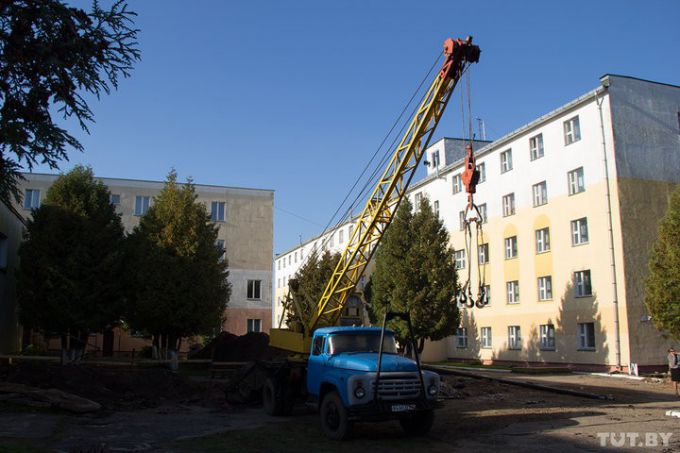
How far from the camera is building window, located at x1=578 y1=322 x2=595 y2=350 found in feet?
104

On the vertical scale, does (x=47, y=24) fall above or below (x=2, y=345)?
above

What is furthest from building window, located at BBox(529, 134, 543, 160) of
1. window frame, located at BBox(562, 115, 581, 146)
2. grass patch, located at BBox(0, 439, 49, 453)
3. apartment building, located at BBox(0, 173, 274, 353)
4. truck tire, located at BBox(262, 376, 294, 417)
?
grass patch, located at BBox(0, 439, 49, 453)

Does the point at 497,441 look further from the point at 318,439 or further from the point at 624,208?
the point at 624,208

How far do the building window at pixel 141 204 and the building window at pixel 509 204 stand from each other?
1041 inches

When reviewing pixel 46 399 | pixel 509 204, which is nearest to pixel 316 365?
pixel 46 399

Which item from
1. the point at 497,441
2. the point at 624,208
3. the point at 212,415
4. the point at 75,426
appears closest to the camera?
the point at 497,441

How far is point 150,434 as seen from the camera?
493 inches

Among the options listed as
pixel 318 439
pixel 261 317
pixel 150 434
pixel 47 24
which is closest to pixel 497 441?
pixel 318 439

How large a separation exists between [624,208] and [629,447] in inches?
889

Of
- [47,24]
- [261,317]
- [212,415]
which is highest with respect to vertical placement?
[47,24]

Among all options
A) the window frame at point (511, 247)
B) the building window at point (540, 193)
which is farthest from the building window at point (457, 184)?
the building window at point (540, 193)

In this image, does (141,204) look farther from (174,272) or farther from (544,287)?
(544,287)

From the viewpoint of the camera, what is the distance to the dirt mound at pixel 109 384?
17.2 meters

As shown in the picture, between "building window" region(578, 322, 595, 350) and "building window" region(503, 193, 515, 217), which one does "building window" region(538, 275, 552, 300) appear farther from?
"building window" region(503, 193, 515, 217)
